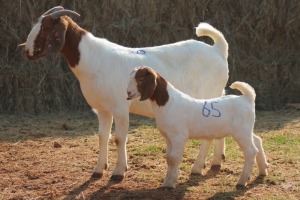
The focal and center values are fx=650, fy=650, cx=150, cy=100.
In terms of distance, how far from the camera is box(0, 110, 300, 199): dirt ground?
762 centimetres

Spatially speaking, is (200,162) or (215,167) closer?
(200,162)

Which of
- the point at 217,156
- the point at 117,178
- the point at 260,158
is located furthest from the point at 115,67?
the point at 260,158

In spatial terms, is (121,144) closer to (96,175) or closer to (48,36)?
(96,175)

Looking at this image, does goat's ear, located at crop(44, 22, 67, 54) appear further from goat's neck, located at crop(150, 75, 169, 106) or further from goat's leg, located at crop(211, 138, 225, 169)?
goat's leg, located at crop(211, 138, 225, 169)

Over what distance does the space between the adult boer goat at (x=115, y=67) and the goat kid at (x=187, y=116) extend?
2.47 feet

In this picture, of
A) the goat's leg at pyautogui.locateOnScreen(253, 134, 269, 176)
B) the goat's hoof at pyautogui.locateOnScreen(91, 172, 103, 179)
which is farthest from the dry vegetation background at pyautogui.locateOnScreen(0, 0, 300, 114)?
the goat's leg at pyautogui.locateOnScreen(253, 134, 269, 176)

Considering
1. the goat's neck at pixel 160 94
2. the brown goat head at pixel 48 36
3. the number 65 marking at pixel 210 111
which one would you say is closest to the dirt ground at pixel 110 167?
the number 65 marking at pixel 210 111

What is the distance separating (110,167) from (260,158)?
2.07 meters

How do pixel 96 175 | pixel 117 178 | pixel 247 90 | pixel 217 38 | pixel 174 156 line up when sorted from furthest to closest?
pixel 217 38 → pixel 96 175 → pixel 117 178 → pixel 247 90 → pixel 174 156

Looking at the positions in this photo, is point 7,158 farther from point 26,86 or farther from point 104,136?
point 26,86

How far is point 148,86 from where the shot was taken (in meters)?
7.23

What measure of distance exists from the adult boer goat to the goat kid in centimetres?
75

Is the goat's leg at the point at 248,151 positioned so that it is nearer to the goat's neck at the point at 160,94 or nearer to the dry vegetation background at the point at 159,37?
the goat's neck at the point at 160,94

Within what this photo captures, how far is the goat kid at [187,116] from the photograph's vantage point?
729cm
